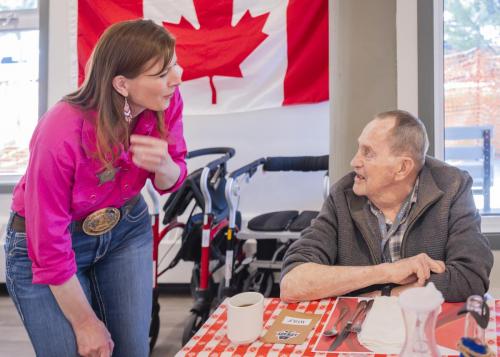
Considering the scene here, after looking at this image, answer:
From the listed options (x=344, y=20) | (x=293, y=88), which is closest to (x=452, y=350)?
(x=344, y=20)

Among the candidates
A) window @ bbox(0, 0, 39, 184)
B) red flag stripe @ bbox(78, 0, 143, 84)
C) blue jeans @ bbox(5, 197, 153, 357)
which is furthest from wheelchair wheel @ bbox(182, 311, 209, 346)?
window @ bbox(0, 0, 39, 184)

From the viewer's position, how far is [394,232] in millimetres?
1751

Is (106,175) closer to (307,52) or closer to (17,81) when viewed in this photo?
(307,52)

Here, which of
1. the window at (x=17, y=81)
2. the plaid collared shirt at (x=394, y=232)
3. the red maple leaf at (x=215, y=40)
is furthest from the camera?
the window at (x=17, y=81)

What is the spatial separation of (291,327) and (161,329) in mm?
2180

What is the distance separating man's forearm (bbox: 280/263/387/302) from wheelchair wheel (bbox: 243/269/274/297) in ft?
5.61

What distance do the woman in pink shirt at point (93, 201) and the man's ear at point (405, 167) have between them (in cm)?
72

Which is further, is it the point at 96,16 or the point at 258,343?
the point at 96,16

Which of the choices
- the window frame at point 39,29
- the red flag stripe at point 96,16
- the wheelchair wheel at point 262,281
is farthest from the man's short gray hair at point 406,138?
the window frame at point 39,29

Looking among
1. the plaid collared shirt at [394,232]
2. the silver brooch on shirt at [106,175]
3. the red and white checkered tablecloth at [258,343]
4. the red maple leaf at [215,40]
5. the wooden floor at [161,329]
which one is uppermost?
the red maple leaf at [215,40]

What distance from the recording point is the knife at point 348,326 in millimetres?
1123

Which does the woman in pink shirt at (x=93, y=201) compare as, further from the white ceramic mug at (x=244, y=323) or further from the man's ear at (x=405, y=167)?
the man's ear at (x=405, y=167)

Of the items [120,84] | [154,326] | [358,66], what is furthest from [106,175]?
[154,326]

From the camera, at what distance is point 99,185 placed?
147cm
